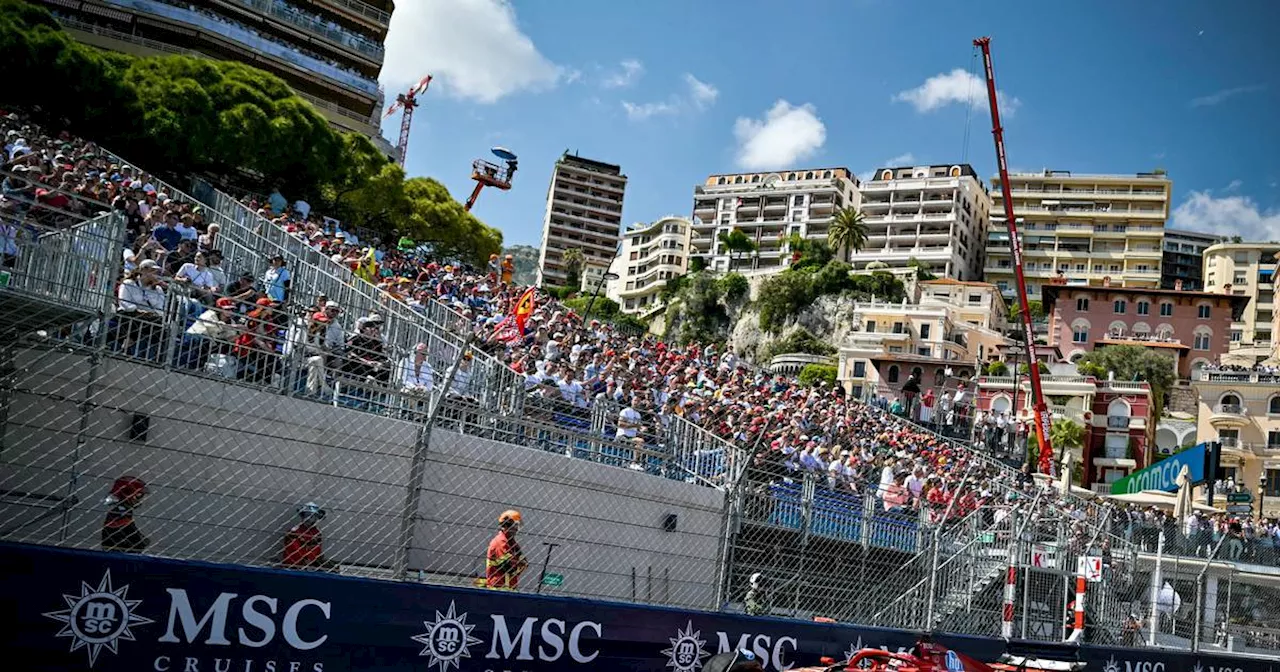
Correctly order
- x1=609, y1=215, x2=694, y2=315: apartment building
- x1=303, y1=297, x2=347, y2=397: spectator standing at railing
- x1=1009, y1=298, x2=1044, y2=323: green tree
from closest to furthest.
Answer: x1=303, y1=297, x2=347, y2=397: spectator standing at railing → x1=1009, y1=298, x2=1044, y2=323: green tree → x1=609, y1=215, x2=694, y2=315: apartment building

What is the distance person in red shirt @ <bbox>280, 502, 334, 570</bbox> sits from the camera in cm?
689

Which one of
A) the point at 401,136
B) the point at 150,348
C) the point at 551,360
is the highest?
the point at 401,136

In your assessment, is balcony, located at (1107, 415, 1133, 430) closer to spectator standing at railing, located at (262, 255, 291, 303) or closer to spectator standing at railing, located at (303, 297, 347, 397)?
spectator standing at railing, located at (262, 255, 291, 303)

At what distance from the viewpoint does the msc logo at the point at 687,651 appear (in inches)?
323

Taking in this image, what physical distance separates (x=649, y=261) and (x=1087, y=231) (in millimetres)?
46285

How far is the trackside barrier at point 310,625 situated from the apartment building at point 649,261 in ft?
329

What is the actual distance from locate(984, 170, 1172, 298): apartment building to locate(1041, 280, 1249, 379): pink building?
2416cm

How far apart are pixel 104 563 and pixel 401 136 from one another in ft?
331

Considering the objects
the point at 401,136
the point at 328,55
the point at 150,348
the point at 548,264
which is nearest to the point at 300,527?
the point at 150,348

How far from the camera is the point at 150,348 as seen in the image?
7.67m

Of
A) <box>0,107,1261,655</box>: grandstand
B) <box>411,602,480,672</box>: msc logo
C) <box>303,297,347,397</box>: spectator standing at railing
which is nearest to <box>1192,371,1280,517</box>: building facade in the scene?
<box>0,107,1261,655</box>: grandstand

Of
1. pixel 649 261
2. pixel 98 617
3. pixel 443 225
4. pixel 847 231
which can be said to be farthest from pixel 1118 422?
pixel 649 261

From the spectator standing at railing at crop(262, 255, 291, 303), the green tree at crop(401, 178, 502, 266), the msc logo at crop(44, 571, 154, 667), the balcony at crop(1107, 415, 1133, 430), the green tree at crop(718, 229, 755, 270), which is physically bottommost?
the msc logo at crop(44, 571, 154, 667)

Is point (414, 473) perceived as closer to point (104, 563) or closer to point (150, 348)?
point (104, 563)
